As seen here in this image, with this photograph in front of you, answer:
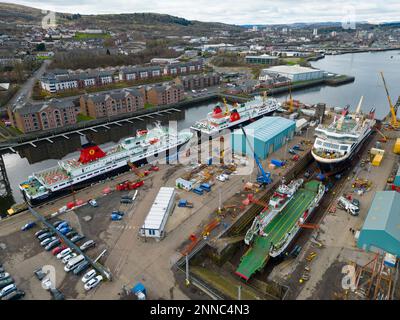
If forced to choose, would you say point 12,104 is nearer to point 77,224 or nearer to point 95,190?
point 95,190

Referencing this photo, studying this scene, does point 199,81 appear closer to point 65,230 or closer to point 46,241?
point 65,230

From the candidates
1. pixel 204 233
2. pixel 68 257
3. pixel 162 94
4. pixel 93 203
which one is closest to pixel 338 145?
pixel 204 233

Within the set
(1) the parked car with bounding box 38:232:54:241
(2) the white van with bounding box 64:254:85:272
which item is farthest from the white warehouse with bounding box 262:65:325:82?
(2) the white van with bounding box 64:254:85:272

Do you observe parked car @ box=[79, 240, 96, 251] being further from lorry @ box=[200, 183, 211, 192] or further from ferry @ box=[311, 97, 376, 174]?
ferry @ box=[311, 97, 376, 174]

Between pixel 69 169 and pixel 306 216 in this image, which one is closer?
pixel 306 216

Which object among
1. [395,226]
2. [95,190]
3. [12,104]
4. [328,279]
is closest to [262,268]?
[328,279]
